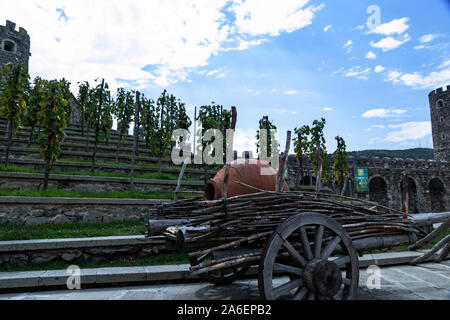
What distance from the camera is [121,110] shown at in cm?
2162

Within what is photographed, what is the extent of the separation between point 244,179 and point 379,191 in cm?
2464

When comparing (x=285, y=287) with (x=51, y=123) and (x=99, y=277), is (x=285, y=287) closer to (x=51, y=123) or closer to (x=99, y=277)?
(x=99, y=277)

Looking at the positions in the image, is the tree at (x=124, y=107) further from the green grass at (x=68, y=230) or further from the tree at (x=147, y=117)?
the green grass at (x=68, y=230)

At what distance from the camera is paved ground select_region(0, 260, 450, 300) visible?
3795mm

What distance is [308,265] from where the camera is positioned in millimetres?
2846

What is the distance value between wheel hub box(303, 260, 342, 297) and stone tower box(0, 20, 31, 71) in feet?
109

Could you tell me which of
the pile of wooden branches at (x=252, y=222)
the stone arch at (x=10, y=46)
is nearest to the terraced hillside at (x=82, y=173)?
the pile of wooden branches at (x=252, y=222)

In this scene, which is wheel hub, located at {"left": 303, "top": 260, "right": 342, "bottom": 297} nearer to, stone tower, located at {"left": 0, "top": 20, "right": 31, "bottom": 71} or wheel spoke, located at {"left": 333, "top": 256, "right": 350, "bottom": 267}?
wheel spoke, located at {"left": 333, "top": 256, "right": 350, "bottom": 267}

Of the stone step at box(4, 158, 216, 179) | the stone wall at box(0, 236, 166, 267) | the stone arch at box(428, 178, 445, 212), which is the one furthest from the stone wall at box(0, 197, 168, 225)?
the stone arch at box(428, 178, 445, 212)

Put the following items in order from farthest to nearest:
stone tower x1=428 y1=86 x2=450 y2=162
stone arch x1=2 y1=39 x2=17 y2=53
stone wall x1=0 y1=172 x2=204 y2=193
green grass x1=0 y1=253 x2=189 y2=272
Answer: stone tower x1=428 y1=86 x2=450 y2=162
stone arch x1=2 y1=39 x2=17 y2=53
stone wall x1=0 y1=172 x2=204 y2=193
green grass x1=0 y1=253 x2=189 y2=272

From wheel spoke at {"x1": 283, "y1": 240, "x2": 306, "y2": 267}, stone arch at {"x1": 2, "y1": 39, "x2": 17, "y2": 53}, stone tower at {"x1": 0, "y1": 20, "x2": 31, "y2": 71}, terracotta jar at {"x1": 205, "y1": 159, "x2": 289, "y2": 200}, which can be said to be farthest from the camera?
stone arch at {"x1": 2, "y1": 39, "x2": 17, "y2": 53}

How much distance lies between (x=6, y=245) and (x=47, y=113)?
23.0 feet
